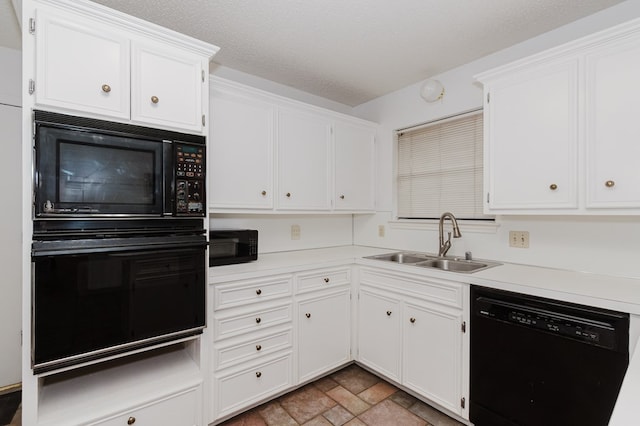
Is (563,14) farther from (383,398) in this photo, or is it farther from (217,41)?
(383,398)

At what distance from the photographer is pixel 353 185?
9.59 feet

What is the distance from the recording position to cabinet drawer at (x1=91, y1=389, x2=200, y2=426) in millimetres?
1495

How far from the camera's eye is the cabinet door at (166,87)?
155cm

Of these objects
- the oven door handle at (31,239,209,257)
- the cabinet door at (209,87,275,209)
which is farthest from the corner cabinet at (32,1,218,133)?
the oven door handle at (31,239,209,257)

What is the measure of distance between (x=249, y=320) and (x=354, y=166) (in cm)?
166

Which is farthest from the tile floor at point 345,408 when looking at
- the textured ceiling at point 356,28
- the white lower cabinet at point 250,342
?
the textured ceiling at point 356,28

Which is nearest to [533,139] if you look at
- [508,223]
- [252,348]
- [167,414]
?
[508,223]

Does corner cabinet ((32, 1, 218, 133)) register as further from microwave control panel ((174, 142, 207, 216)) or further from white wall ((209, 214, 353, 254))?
white wall ((209, 214, 353, 254))

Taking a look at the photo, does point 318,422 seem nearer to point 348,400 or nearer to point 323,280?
point 348,400

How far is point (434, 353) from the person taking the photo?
2008 millimetres

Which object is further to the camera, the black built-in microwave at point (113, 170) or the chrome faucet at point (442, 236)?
the chrome faucet at point (442, 236)

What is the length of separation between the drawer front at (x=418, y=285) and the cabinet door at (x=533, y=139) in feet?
1.95

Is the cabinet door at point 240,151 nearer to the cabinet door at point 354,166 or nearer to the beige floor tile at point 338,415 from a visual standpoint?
the cabinet door at point 354,166

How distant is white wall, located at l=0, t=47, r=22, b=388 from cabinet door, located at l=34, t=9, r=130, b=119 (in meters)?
1.35
